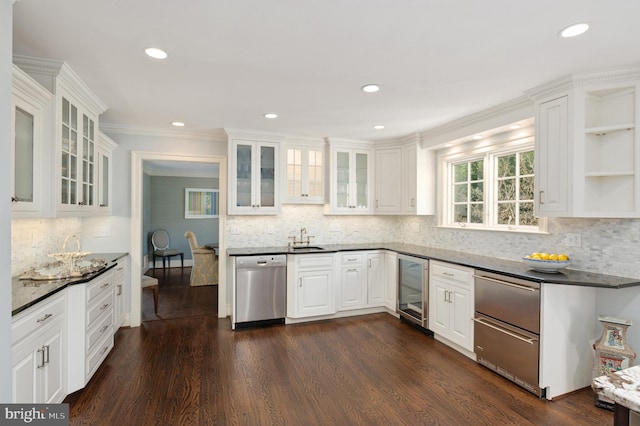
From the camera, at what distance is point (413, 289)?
3.96m

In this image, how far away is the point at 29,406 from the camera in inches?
70.2

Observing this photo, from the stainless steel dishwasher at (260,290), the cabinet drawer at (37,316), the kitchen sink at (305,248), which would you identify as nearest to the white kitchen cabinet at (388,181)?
the kitchen sink at (305,248)

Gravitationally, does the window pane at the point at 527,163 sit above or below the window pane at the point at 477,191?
above

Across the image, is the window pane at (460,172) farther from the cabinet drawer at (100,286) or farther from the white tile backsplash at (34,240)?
the white tile backsplash at (34,240)

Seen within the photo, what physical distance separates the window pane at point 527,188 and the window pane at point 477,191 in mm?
514

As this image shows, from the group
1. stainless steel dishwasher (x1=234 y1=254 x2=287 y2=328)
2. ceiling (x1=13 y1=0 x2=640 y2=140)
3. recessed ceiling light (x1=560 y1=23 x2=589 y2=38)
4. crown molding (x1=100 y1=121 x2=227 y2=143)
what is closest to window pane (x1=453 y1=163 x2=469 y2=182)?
ceiling (x1=13 y1=0 x2=640 y2=140)

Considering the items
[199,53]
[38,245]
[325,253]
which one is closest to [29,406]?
[38,245]

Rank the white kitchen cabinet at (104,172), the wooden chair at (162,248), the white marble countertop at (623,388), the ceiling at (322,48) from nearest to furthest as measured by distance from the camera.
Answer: the white marble countertop at (623,388) < the ceiling at (322,48) < the white kitchen cabinet at (104,172) < the wooden chair at (162,248)

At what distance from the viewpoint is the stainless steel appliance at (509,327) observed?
249 cm

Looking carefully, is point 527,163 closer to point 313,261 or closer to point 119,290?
point 313,261

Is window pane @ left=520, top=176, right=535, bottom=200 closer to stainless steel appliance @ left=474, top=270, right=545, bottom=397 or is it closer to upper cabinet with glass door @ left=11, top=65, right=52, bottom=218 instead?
stainless steel appliance @ left=474, top=270, right=545, bottom=397

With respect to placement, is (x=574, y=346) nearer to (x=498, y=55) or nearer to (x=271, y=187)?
(x=498, y=55)

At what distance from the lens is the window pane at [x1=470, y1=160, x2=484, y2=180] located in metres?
3.89

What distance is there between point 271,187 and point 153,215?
16.5ft
